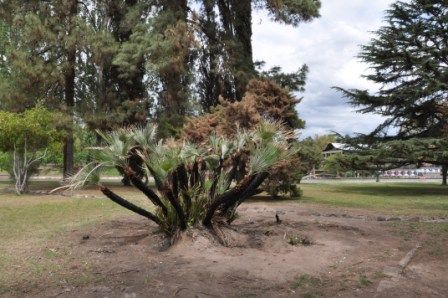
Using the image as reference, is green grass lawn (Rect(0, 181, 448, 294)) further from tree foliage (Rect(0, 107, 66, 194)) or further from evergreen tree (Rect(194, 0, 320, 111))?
evergreen tree (Rect(194, 0, 320, 111))

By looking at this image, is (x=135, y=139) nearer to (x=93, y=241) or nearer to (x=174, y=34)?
(x=93, y=241)

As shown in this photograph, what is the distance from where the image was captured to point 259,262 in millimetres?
7070

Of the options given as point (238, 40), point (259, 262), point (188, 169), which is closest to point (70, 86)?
point (238, 40)

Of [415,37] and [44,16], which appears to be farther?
[415,37]

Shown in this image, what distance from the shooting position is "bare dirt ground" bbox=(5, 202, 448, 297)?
580 centimetres

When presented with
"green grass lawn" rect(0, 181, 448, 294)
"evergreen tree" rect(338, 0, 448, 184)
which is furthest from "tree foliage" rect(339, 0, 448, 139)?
"green grass lawn" rect(0, 181, 448, 294)

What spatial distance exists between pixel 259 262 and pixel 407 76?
75.8 feet

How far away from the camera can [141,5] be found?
25.0 m

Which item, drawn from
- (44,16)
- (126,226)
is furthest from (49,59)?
(126,226)

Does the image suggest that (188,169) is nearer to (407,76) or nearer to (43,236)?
(43,236)

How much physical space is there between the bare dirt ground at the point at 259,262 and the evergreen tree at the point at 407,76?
15947 millimetres

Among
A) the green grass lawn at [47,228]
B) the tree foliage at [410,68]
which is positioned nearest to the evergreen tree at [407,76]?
the tree foliage at [410,68]

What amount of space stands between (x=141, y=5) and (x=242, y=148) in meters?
18.3

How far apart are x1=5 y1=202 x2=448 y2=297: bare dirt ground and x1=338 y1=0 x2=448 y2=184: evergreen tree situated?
52.3 ft
